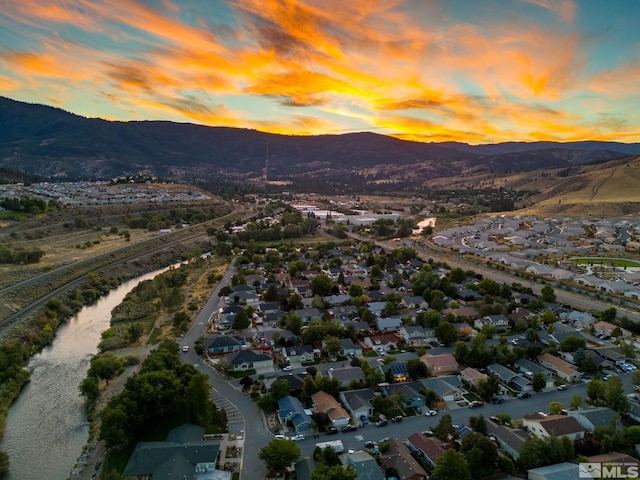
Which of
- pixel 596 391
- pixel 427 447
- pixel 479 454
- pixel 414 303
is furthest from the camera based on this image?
pixel 414 303

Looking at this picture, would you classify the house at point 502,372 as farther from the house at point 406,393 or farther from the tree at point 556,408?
the house at point 406,393

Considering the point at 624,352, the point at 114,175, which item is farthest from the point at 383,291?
the point at 114,175

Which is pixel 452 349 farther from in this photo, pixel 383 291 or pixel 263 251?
pixel 263 251

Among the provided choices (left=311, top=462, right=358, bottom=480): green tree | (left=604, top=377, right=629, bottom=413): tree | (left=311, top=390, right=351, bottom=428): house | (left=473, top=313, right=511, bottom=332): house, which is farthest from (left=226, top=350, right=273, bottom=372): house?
(left=604, top=377, right=629, bottom=413): tree

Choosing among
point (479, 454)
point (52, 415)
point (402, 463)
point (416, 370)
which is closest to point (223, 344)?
point (52, 415)

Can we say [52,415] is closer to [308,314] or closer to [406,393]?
[308,314]

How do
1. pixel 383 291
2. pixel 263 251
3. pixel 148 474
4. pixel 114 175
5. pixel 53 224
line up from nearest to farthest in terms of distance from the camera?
pixel 148 474
pixel 383 291
pixel 263 251
pixel 53 224
pixel 114 175
